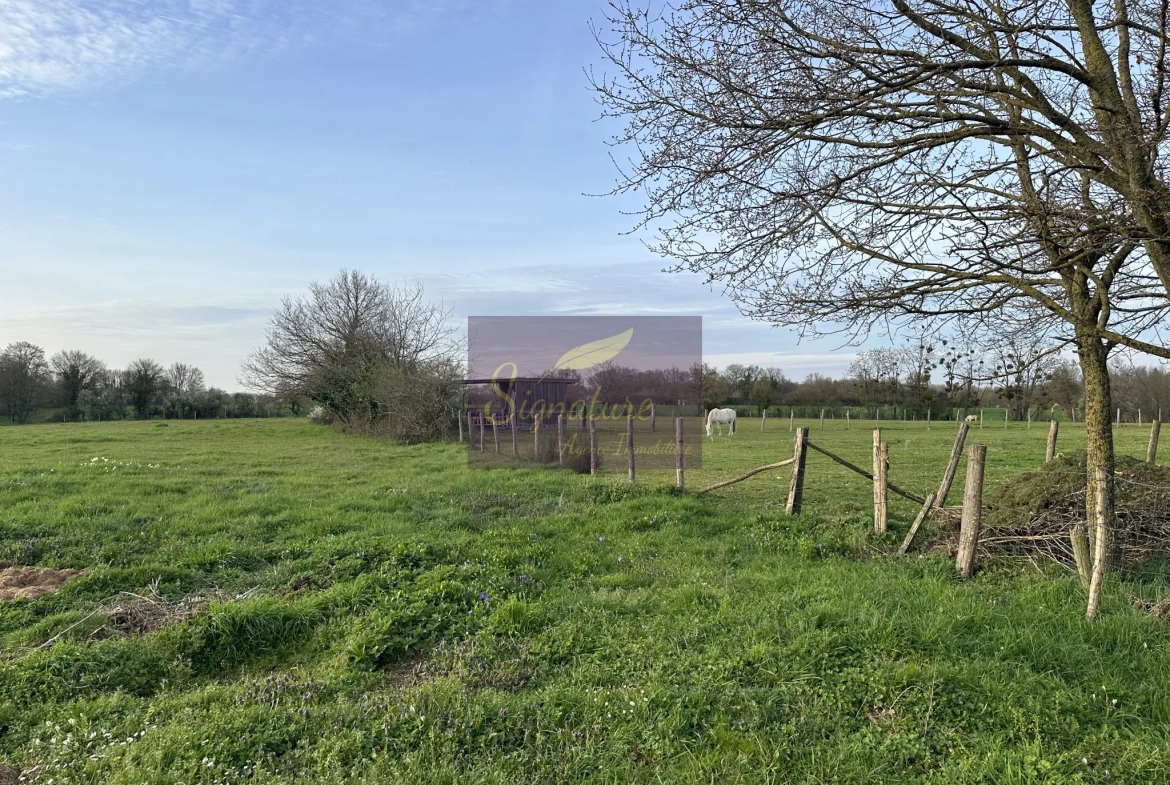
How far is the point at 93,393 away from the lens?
49000mm

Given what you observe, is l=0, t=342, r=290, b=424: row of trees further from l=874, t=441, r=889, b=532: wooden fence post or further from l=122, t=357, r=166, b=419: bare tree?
l=874, t=441, r=889, b=532: wooden fence post

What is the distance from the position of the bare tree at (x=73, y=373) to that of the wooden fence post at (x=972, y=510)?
5861 cm

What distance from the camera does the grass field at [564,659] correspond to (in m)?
3.07

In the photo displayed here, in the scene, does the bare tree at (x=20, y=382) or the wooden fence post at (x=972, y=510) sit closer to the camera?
the wooden fence post at (x=972, y=510)

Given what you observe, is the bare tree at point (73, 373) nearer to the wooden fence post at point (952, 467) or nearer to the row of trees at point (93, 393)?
the row of trees at point (93, 393)

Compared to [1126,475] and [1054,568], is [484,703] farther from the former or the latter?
[1126,475]

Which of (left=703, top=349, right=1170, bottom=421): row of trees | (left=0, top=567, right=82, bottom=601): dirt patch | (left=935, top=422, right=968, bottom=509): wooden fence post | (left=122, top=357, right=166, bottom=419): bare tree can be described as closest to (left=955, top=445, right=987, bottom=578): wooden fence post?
(left=935, top=422, right=968, bottom=509): wooden fence post

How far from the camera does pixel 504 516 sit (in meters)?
8.86

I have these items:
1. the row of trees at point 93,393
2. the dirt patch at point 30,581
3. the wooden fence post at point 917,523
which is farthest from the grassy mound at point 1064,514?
the row of trees at point 93,393

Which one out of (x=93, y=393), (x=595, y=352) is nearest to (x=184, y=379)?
(x=93, y=393)

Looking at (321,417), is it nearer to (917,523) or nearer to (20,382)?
(20,382)

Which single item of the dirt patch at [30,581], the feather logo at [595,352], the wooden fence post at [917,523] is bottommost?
the dirt patch at [30,581]

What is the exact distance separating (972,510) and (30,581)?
9.31m

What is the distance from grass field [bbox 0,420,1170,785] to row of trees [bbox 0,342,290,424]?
43.1 m
